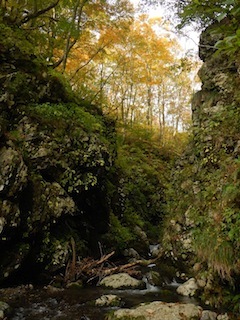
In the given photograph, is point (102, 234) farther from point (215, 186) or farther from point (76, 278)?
point (215, 186)

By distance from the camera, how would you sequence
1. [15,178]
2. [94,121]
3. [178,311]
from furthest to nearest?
[94,121]
[15,178]
[178,311]

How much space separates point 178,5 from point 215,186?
25.7 feet

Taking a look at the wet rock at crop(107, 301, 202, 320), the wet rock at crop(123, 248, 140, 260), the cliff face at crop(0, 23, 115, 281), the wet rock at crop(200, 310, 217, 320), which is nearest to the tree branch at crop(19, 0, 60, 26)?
the cliff face at crop(0, 23, 115, 281)

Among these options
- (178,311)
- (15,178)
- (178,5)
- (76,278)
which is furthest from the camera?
(178,5)

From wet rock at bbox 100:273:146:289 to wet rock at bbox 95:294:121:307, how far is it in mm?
1027

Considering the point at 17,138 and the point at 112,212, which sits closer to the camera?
the point at 17,138

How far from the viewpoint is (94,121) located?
30.0 feet

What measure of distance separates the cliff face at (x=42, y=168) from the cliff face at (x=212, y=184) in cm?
276

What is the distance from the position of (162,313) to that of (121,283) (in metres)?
2.43

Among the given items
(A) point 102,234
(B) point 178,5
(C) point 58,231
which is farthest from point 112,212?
(B) point 178,5

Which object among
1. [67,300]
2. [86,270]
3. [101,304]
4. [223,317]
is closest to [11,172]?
[67,300]

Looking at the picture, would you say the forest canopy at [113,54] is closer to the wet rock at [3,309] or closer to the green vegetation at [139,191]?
the green vegetation at [139,191]

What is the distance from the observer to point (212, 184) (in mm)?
6457

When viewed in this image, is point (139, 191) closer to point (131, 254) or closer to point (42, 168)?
point (131, 254)
